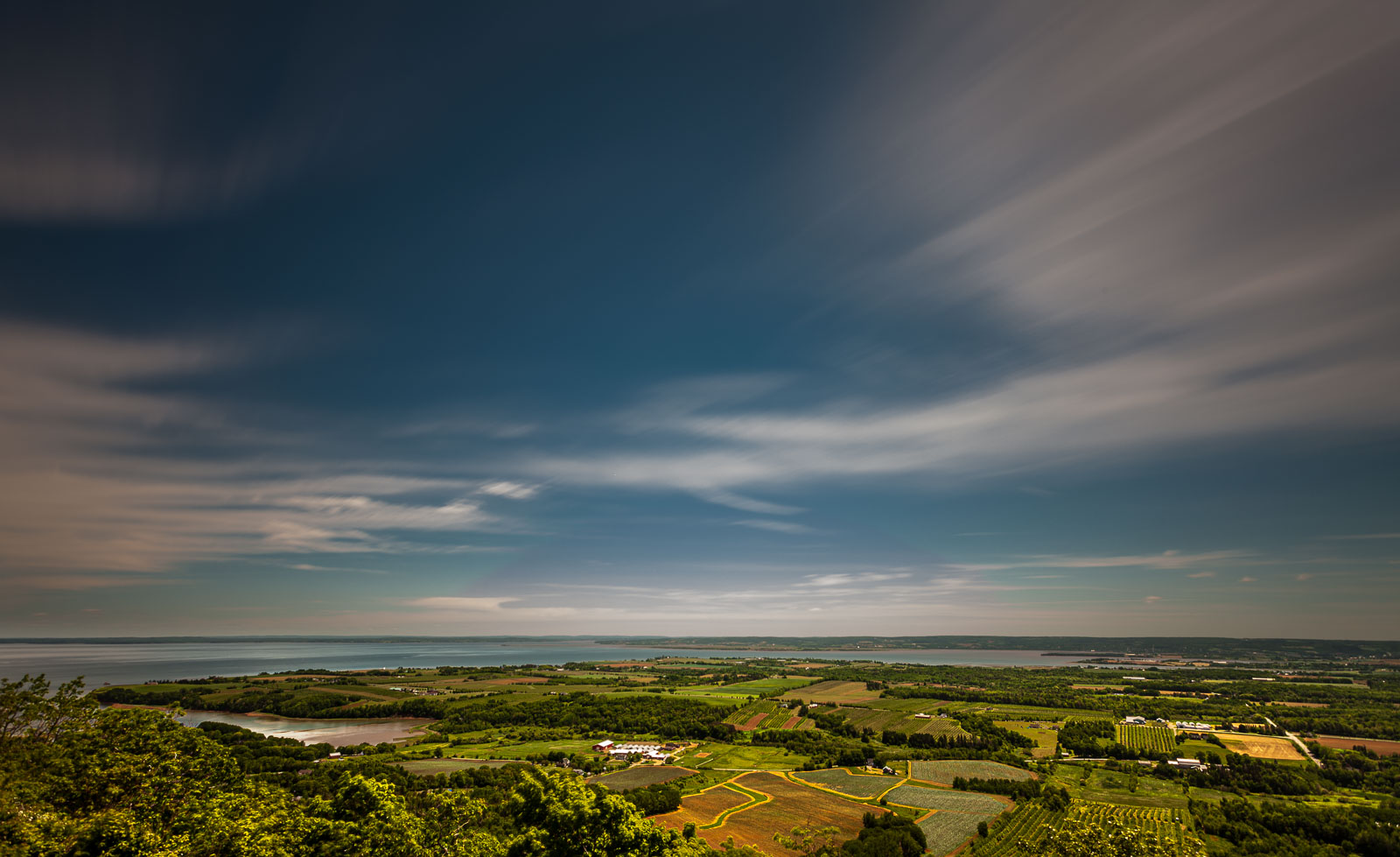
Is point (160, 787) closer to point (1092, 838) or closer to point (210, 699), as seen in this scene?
point (1092, 838)

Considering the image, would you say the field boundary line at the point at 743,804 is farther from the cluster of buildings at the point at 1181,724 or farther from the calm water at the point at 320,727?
the cluster of buildings at the point at 1181,724

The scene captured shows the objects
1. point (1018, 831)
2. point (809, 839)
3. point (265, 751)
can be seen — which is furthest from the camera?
point (265, 751)

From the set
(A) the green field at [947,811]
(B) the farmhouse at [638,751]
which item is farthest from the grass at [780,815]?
(B) the farmhouse at [638,751]

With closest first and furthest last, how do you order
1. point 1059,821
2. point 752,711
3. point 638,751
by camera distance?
1. point 1059,821
2. point 638,751
3. point 752,711

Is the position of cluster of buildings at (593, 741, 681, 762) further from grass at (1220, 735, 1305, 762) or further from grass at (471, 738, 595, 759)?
grass at (1220, 735, 1305, 762)

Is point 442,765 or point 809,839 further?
point 442,765

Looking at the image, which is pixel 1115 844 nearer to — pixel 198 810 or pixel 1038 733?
pixel 198 810

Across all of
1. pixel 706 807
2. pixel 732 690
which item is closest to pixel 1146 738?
pixel 706 807

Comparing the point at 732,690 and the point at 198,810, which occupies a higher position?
the point at 198,810

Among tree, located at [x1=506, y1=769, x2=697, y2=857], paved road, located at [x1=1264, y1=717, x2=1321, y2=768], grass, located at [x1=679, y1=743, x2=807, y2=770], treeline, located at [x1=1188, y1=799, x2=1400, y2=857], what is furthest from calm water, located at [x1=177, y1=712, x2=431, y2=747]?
paved road, located at [x1=1264, y1=717, x2=1321, y2=768]
